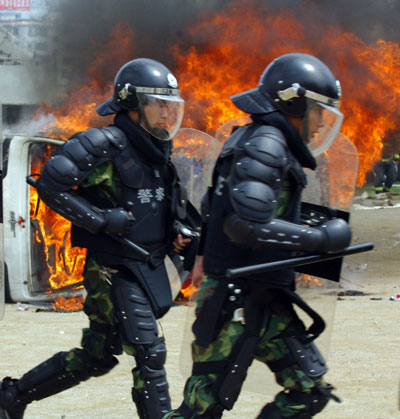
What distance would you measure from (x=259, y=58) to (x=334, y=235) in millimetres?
10491

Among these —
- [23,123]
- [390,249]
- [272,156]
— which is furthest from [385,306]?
[23,123]

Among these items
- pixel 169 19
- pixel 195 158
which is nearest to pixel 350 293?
pixel 195 158

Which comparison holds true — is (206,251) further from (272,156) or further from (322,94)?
(322,94)

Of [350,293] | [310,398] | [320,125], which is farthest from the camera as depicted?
[350,293]

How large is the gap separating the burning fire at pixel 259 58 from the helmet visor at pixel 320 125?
9.17m

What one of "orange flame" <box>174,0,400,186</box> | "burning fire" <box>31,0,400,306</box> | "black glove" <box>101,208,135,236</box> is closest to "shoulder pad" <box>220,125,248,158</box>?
"black glove" <box>101,208,135,236</box>

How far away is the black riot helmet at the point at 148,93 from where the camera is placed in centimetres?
381

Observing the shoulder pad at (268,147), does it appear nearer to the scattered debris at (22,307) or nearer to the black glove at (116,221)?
the black glove at (116,221)

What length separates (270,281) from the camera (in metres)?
2.94

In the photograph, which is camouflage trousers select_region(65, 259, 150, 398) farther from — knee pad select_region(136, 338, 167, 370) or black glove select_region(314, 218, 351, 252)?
black glove select_region(314, 218, 351, 252)

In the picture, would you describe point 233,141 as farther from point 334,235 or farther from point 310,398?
point 310,398

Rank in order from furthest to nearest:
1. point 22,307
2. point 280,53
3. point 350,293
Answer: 1. point 280,53
2. point 350,293
3. point 22,307

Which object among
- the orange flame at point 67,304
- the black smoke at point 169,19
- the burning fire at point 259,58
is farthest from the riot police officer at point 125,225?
the black smoke at point 169,19

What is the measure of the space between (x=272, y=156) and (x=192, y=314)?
773mm
